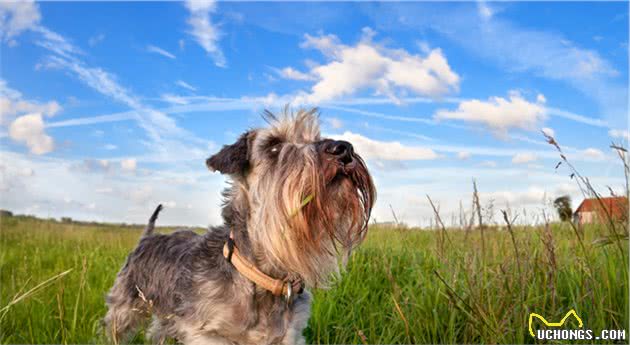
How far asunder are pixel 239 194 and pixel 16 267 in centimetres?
993

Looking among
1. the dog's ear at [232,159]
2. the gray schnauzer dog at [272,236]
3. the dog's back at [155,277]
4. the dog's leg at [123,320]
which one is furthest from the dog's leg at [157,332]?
the dog's ear at [232,159]

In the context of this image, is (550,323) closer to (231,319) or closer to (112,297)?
(231,319)

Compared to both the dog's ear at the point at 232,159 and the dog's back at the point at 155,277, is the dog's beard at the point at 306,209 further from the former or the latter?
the dog's back at the point at 155,277

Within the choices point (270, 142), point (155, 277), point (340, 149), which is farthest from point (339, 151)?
point (155, 277)

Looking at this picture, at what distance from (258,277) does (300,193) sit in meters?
0.83

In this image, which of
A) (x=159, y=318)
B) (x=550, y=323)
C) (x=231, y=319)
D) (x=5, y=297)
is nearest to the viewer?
(x=231, y=319)

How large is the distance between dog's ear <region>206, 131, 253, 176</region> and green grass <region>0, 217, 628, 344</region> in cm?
163

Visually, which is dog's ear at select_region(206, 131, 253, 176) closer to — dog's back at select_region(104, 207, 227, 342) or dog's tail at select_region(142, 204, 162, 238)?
dog's back at select_region(104, 207, 227, 342)

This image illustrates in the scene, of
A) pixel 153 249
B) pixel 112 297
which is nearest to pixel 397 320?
pixel 153 249

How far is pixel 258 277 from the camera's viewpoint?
4.53 m

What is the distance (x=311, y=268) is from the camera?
4.67 metres

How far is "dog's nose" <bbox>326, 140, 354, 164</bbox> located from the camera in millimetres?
4180

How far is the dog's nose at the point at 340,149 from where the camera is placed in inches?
165

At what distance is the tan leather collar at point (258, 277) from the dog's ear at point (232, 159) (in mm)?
592
